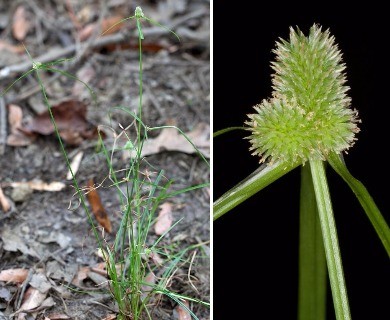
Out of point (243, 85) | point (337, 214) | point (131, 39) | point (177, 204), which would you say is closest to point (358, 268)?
point (337, 214)

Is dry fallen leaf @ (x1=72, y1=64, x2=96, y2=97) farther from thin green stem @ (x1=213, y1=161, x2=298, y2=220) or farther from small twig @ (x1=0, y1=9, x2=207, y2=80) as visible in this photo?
thin green stem @ (x1=213, y1=161, x2=298, y2=220)

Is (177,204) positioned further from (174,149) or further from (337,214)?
(337,214)

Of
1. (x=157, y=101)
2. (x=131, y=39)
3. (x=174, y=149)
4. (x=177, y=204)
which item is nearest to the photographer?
(x=177, y=204)

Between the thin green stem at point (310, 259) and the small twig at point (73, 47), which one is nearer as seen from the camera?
the thin green stem at point (310, 259)

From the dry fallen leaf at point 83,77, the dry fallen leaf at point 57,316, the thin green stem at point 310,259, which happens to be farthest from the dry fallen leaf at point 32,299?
the dry fallen leaf at point 83,77

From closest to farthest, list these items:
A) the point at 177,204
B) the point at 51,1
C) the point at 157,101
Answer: the point at 177,204
the point at 157,101
the point at 51,1

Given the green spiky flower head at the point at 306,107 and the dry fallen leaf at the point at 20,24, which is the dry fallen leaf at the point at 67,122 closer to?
the dry fallen leaf at the point at 20,24

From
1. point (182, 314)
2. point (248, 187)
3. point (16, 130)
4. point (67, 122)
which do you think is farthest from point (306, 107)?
point (16, 130)
